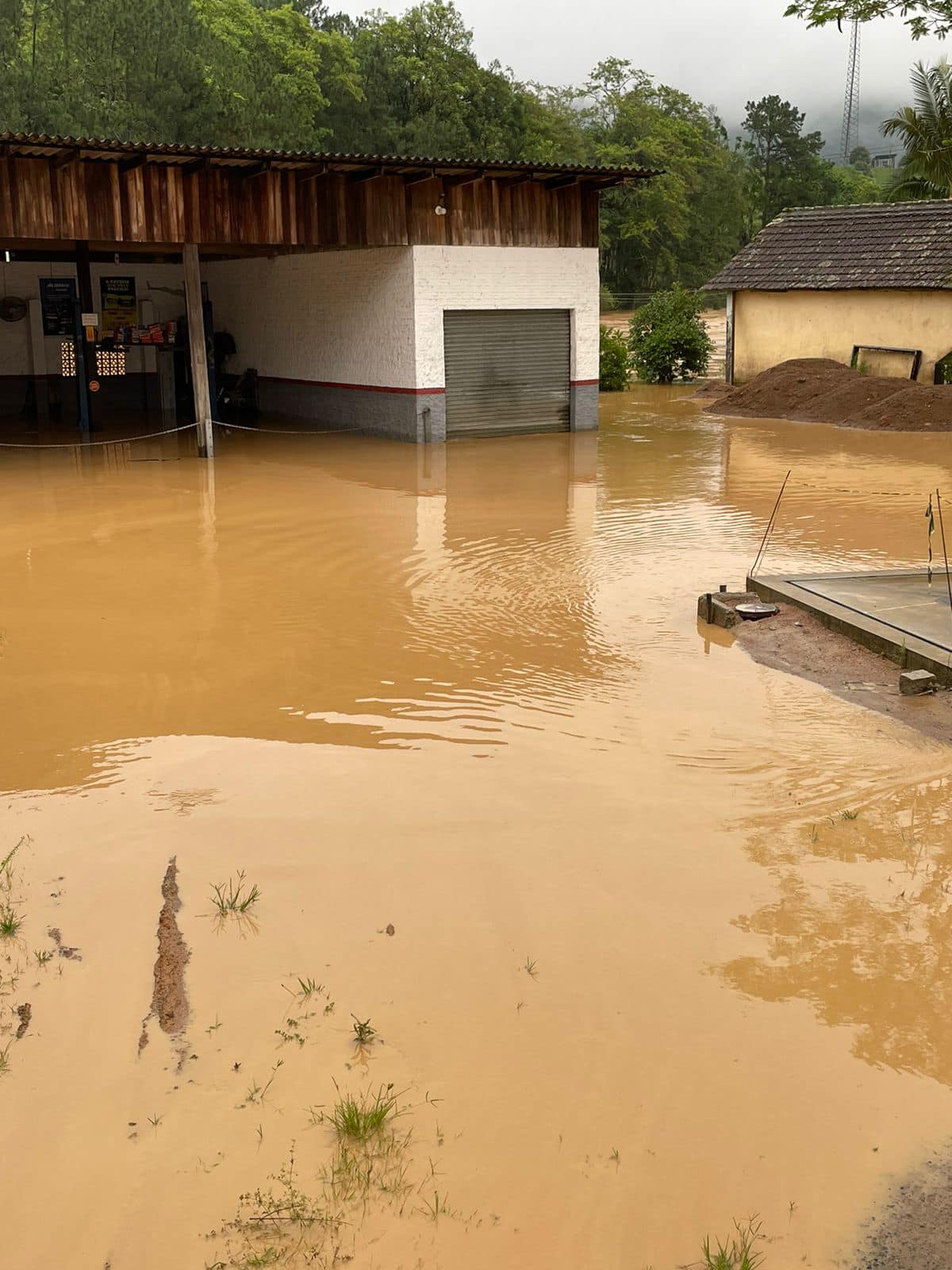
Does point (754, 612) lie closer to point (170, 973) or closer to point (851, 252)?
point (170, 973)

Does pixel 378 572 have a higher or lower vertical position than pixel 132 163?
lower

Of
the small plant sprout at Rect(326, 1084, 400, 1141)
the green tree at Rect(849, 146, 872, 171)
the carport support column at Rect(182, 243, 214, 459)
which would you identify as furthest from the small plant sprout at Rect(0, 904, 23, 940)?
the green tree at Rect(849, 146, 872, 171)

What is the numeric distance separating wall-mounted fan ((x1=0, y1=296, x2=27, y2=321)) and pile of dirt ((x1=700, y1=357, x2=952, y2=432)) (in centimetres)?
1415

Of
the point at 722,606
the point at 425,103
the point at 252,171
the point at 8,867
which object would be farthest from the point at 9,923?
the point at 425,103

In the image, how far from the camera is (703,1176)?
391 centimetres

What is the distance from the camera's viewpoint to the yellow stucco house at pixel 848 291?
84.8 ft

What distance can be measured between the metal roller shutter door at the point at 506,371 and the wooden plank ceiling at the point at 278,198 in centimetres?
131

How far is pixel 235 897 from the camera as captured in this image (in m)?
5.58

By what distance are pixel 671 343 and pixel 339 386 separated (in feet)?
38.4

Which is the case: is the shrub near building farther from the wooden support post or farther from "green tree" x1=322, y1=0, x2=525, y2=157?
"green tree" x1=322, y1=0, x2=525, y2=157

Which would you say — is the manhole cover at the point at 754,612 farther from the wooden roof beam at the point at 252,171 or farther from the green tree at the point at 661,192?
the green tree at the point at 661,192

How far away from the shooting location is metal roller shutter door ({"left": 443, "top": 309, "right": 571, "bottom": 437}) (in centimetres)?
2173

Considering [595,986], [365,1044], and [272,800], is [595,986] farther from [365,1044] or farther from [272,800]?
[272,800]

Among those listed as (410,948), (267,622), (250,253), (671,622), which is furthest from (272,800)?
(250,253)
